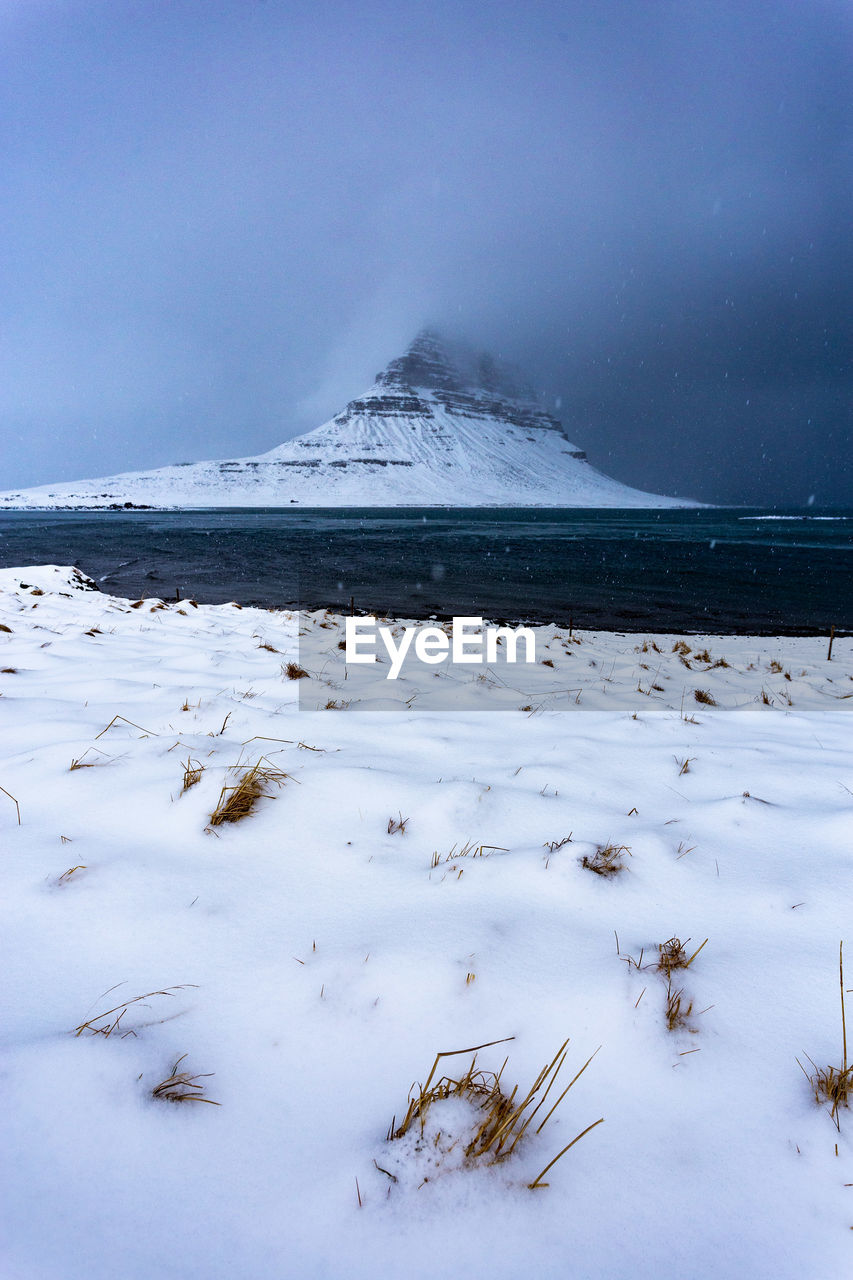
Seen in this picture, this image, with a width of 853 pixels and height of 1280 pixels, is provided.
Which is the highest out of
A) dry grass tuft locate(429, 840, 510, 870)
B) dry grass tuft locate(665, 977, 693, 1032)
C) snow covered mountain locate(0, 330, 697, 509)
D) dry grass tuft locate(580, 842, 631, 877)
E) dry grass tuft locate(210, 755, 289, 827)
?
snow covered mountain locate(0, 330, 697, 509)

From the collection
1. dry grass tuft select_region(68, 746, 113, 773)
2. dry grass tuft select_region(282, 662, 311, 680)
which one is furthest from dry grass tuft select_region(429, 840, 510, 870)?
dry grass tuft select_region(282, 662, 311, 680)

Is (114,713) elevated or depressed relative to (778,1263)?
elevated

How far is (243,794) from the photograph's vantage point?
209 centimetres

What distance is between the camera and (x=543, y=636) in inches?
336

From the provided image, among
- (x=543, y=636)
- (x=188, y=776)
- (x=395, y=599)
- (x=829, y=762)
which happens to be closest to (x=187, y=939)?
(x=188, y=776)

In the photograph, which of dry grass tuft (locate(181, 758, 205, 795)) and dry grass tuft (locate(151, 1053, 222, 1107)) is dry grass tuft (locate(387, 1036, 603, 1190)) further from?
dry grass tuft (locate(181, 758, 205, 795))

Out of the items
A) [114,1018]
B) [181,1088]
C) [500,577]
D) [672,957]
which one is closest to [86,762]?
[114,1018]

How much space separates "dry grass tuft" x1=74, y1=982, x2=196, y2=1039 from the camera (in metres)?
1.19

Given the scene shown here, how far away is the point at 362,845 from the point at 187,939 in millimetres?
635

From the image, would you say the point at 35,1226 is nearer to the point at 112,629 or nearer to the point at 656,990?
the point at 656,990

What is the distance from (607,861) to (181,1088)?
1.37m

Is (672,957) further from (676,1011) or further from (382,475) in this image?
(382,475)

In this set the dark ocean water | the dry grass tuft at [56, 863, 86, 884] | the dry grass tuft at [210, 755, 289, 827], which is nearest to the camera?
the dry grass tuft at [56, 863, 86, 884]

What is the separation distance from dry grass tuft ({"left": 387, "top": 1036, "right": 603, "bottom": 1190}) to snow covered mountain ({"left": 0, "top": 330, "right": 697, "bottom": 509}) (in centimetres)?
9852
